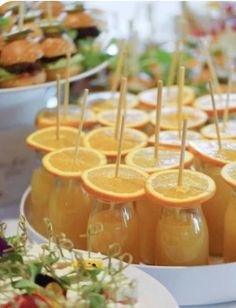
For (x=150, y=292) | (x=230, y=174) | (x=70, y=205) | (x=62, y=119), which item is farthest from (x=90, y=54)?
(x=150, y=292)

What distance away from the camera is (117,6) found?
3.61m

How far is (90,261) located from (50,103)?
0.97 meters

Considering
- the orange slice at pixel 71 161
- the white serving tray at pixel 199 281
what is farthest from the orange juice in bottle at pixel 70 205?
the white serving tray at pixel 199 281

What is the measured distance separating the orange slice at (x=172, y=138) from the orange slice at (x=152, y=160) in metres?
0.03

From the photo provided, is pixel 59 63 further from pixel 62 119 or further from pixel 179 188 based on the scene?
pixel 179 188

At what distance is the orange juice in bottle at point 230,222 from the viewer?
1.38 m

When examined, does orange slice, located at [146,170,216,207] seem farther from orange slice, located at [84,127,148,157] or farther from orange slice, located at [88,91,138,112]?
orange slice, located at [88,91,138,112]

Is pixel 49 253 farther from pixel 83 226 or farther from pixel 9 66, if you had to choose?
pixel 9 66

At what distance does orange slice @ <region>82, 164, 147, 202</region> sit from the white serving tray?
0.13m

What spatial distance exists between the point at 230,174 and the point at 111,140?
1.16 feet

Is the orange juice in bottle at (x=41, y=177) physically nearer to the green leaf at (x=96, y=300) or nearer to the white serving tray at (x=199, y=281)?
the white serving tray at (x=199, y=281)

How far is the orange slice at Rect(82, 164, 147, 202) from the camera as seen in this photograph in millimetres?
1344

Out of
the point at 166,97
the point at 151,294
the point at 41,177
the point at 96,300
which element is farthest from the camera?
the point at 166,97

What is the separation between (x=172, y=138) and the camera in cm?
165
